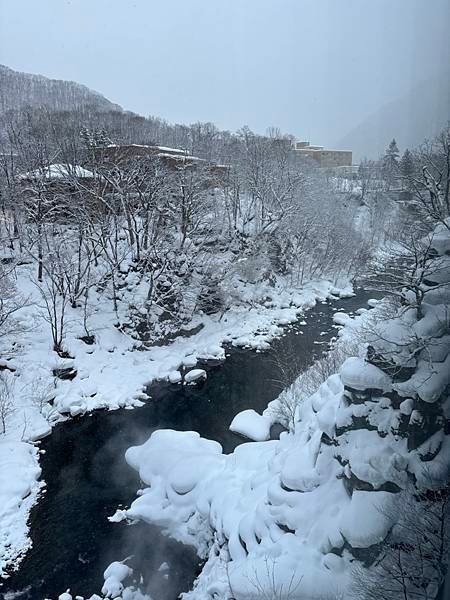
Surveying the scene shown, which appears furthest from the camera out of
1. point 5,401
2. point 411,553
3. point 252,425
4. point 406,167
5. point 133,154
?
point 133,154

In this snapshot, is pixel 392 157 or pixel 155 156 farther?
pixel 155 156

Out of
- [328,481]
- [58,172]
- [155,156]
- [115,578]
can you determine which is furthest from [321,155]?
[115,578]

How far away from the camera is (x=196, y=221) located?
18.4 m

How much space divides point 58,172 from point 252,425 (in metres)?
13.1

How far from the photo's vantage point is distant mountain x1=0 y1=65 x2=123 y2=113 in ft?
50.6

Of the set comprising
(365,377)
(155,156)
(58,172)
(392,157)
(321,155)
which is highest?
(321,155)

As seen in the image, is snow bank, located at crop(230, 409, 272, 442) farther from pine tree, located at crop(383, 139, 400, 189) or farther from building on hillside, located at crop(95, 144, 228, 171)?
building on hillside, located at crop(95, 144, 228, 171)

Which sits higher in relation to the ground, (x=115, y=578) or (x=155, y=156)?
(x=155, y=156)

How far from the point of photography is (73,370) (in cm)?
1259

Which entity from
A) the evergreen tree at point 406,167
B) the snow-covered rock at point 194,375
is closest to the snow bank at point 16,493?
the snow-covered rock at point 194,375

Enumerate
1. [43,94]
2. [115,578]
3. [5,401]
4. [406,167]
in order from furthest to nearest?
1. [43,94]
2. [5,401]
3. [406,167]
4. [115,578]

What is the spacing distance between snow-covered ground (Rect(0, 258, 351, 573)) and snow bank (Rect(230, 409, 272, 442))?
309cm

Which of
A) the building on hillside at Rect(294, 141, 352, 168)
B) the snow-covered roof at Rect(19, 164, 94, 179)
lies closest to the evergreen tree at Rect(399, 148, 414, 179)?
the snow-covered roof at Rect(19, 164, 94, 179)

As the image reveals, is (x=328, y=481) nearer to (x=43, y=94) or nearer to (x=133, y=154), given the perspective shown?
(x=133, y=154)
